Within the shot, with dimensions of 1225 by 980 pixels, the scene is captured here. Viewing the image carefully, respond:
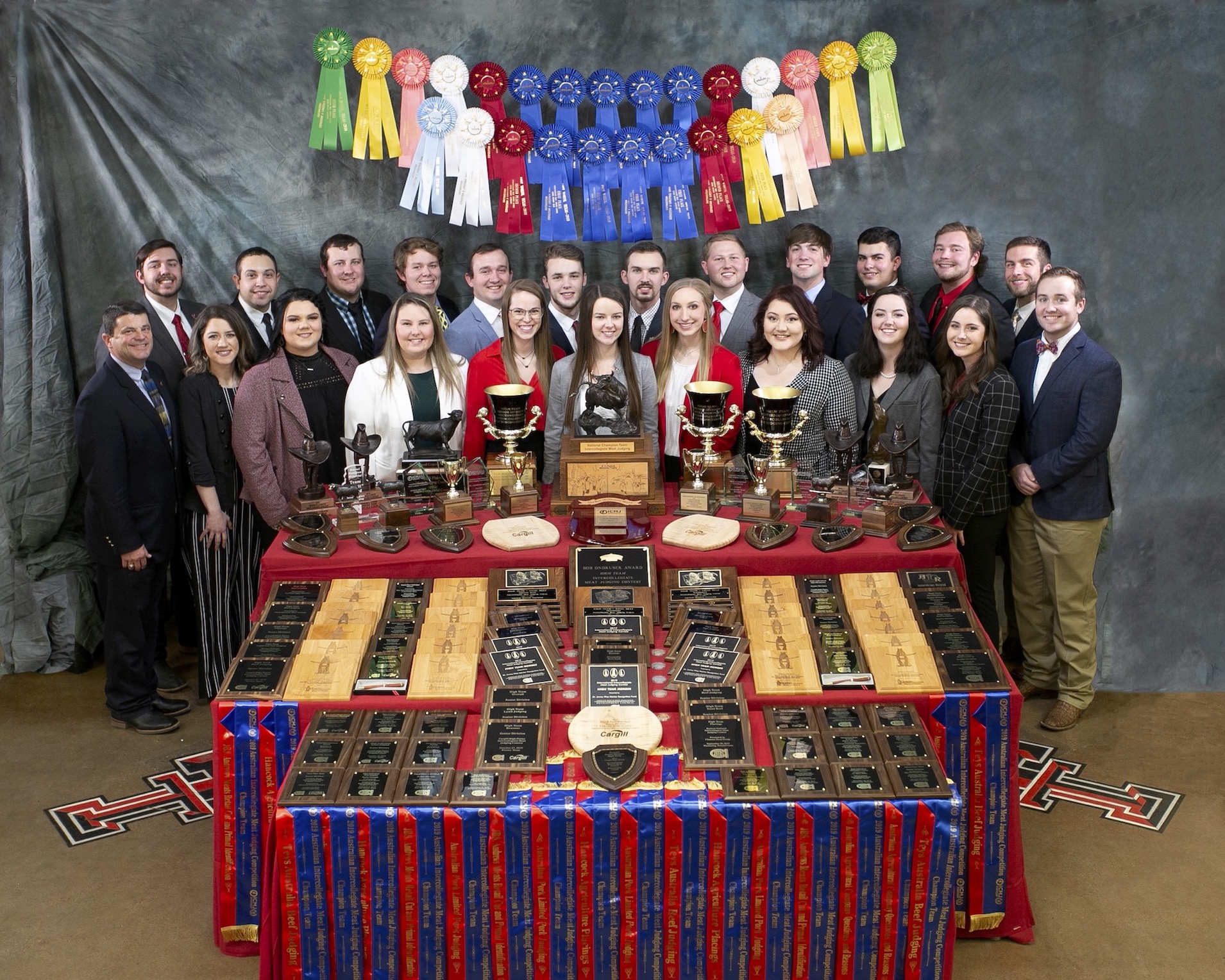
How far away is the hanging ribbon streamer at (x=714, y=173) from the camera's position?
5.53 metres

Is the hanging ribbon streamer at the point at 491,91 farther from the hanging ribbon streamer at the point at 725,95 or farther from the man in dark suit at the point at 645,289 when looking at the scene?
the hanging ribbon streamer at the point at 725,95

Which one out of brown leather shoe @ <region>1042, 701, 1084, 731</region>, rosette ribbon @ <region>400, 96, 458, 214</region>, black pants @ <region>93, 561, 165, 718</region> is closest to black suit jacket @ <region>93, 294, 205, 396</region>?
black pants @ <region>93, 561, 165, 718</region>

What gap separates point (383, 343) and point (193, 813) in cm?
204

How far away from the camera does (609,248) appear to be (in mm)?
5922

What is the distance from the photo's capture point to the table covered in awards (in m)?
2.82

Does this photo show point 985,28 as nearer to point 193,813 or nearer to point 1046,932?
point 1046,932

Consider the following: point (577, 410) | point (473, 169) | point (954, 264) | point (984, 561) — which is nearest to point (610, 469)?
point (577, 410)

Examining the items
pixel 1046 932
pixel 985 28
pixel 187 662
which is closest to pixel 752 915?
pixel 1046 932

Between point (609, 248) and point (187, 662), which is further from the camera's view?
point (609, 248)

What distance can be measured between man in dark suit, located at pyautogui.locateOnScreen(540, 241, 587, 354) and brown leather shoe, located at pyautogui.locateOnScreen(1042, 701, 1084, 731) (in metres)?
2.62

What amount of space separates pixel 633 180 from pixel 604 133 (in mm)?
260

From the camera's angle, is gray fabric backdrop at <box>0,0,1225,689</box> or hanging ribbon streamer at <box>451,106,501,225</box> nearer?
gray fabric backdrop at <box>0,0,1225,689</box>

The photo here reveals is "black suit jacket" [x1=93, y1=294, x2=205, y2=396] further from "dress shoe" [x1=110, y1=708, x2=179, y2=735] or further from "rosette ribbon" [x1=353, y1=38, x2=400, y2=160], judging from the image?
"dress shoe" [x1=110, y1=708, x2=179, y2=735]


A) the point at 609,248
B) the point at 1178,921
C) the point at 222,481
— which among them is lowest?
the point at 1178,921
